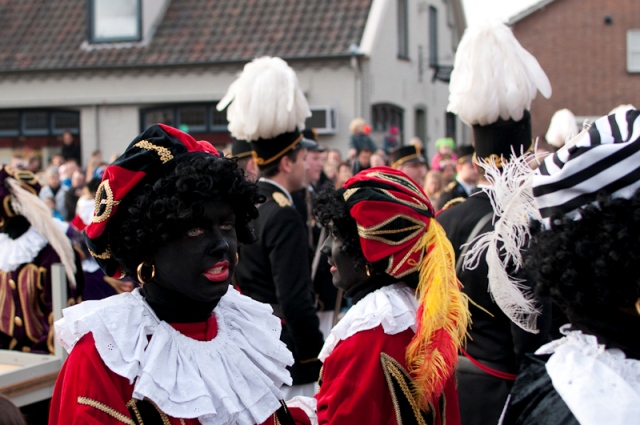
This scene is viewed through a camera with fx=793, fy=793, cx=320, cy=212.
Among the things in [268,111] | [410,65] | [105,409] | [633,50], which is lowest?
[105,409]

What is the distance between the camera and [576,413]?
1.75 meters

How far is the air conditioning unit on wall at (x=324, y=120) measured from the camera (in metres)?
15.0

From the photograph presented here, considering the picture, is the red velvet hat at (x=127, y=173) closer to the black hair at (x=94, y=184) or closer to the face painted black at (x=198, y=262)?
the face painted black at (x=198, y=262)

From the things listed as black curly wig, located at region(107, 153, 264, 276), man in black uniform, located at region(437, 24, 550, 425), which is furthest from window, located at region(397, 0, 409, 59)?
black curly wig, located at region(107, 153, 264, 276)

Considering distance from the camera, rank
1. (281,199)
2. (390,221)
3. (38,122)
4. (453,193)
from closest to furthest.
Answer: (390,221), (281,199), (453,193), (38,122)

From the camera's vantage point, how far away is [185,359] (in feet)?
7.37

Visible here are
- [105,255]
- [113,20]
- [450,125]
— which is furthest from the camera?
[450,125]

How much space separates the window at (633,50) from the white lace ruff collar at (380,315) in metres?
26.0

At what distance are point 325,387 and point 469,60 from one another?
2170 millimetres

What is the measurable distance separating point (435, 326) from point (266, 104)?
8.27 feet

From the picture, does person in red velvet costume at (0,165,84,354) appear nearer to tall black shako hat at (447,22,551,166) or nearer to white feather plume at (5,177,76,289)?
white feather plume at (5,177,76,289)

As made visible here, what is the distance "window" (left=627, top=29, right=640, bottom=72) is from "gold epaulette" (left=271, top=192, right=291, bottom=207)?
24.8 metres

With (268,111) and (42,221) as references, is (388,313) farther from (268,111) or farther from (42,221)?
(42,221)

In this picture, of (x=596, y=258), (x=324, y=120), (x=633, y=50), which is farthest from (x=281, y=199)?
(x=633, y=50)
